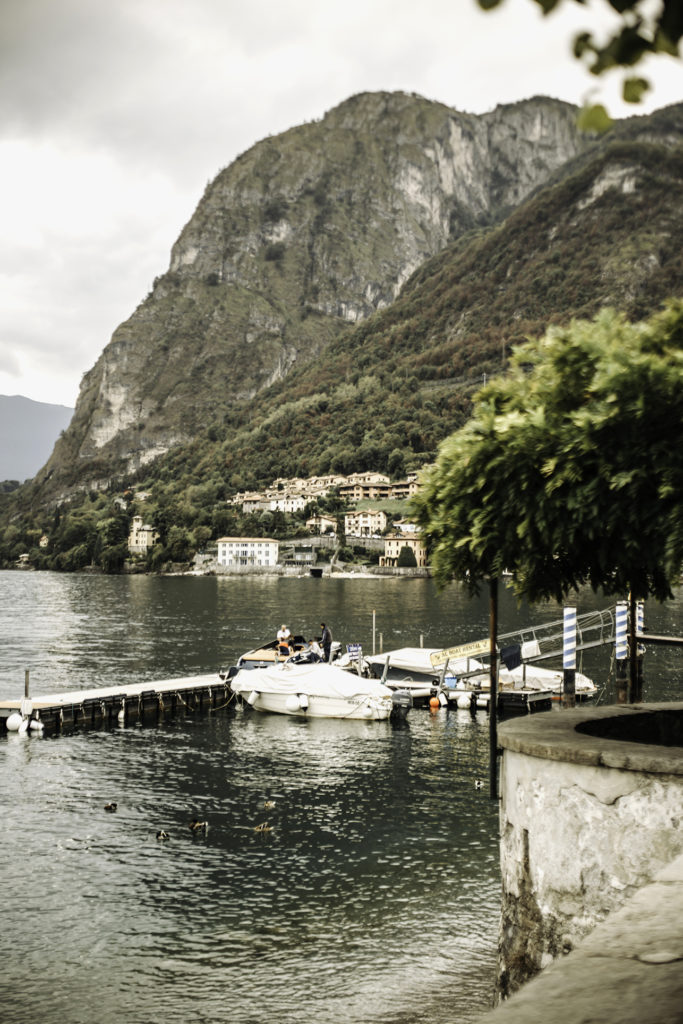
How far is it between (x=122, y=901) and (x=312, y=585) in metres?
132

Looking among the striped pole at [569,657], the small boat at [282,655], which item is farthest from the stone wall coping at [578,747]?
the small boat at [282,655]

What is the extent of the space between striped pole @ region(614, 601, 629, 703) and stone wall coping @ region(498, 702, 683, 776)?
1619cm

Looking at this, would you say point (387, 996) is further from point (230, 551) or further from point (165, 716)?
point (230, 551)

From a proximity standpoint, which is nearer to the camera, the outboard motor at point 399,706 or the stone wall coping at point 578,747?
the stone wall coping at point 578,747

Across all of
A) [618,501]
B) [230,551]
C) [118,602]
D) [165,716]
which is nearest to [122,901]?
[618,501]

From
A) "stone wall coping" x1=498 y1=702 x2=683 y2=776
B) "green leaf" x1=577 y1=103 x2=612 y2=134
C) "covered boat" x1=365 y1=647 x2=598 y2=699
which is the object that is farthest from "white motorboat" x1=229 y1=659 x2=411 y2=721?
"green leaf" x1=577 y1=103 x2=612 y2=134

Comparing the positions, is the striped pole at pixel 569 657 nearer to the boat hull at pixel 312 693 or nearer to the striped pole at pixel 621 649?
the striped pole at pixel 621 649

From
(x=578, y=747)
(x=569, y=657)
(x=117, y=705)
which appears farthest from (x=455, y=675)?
(x=578, y=747)

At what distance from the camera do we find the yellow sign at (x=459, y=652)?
123 ft

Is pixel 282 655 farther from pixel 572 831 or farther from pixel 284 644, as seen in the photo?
pixel 572 831

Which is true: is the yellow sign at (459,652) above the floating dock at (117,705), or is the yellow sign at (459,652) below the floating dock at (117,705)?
above

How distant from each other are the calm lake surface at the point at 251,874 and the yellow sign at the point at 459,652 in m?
4.89

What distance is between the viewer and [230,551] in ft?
633

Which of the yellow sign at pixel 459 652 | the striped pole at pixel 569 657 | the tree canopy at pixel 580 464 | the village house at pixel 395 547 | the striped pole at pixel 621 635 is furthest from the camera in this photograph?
the village house at pixel 395 547
